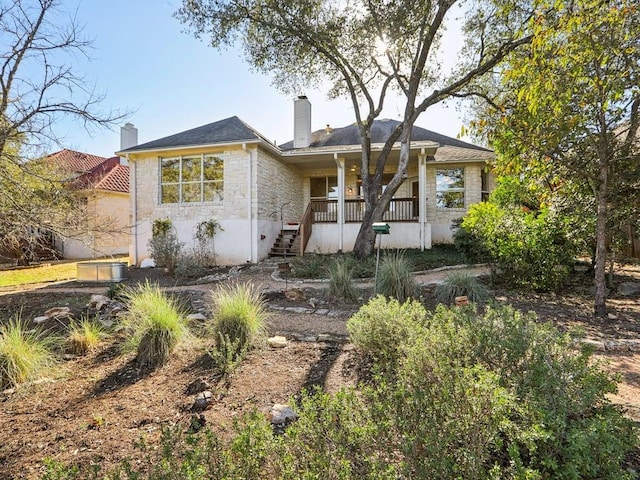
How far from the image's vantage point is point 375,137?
48.8 feet

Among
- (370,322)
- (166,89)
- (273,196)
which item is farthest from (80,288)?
(370,322)

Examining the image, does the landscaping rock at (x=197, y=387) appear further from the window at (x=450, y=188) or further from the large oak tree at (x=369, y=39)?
the window at (x=450, y=188)

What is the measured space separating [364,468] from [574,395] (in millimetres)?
1220

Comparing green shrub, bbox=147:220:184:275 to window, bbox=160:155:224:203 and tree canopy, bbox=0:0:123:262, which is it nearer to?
window, bbox=160:155:224:203

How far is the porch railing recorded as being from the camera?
12.9 metres

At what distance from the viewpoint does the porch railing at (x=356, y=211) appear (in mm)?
12914

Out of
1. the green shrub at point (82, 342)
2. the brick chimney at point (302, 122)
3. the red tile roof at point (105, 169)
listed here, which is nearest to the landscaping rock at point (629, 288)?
the green shrub at point (82, 342)

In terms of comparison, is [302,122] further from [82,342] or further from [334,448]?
[334,448]

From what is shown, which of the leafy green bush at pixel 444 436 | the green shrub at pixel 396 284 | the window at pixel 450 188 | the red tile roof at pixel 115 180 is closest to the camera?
the leafy green bush at pixel 444 436

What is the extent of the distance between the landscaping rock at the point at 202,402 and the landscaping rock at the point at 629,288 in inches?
324

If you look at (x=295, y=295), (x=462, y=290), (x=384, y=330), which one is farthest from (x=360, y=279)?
(x=384, y=330)

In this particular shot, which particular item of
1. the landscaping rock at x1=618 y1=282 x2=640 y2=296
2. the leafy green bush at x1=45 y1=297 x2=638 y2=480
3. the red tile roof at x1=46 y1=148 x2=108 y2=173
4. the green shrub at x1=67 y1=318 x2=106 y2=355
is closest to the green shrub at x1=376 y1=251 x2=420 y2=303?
the leafy green bush at x1=45 y1=297 x2=638 y2=480

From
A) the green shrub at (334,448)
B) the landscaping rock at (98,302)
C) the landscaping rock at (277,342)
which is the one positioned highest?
the green shrub at (334,448)

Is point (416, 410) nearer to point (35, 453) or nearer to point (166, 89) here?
point (35, 453)
